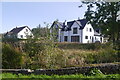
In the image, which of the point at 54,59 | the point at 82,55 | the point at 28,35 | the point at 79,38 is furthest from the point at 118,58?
Answer: the point at 79,38

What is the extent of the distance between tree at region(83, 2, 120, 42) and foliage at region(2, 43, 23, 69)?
45.2ft

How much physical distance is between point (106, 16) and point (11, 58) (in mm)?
14989

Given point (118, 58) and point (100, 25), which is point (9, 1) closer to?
point (118, 58)

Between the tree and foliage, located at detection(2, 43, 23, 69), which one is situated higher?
the tree

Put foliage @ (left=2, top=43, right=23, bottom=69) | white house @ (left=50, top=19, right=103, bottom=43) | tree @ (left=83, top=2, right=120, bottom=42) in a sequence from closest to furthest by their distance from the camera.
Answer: foliage @ (left=2, top=43, right=23, bottom=69) < tree @ (left=83, top=2, right=120, bottom=42) < white house @ (left=50, top=19, right=103, bottom=43)

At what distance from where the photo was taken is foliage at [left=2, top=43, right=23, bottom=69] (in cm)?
523

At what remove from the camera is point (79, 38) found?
2803 cm

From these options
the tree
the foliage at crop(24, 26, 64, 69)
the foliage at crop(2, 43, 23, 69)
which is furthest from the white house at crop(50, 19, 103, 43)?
the foliage at crop(2, 43, 23, 69)

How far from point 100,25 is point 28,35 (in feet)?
44.6

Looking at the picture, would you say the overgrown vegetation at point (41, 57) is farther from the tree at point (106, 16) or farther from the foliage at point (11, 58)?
the tree at point (106, 16)

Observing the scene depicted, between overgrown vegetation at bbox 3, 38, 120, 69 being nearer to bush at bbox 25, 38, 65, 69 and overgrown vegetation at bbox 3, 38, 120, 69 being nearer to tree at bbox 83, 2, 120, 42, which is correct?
bush at bbox 25, 38, 65, 69

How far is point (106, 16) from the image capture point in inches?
736

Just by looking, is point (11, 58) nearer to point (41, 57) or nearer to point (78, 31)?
point (41, 57)

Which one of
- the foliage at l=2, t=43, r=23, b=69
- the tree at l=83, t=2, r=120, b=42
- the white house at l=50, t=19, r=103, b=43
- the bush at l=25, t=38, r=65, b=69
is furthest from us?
the white house at l=50, t=19, r=103, b=43
